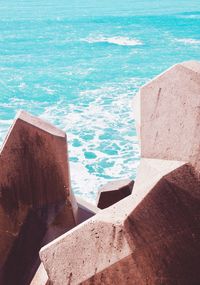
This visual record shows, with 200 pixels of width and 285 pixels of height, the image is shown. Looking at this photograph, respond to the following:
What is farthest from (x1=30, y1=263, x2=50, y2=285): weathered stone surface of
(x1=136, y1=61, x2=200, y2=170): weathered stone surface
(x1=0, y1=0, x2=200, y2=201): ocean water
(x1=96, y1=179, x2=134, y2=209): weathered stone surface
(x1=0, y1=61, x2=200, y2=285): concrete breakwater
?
(x1=0, y1=0, x2=200, y2=201): ocean water

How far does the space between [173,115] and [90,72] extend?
21.0m

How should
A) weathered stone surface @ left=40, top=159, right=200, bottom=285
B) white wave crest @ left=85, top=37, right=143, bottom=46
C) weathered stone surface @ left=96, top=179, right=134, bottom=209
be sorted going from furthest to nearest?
white wave crest @ left=85, top=37, right=143, bottom=46
weathered stone surface @ left=96, top=179, right=134, bottom=209
weathered stone surface @ left=40, top=159, right=200, bottom=285

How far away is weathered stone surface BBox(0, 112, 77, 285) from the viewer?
2.77 m

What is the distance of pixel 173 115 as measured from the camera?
7.00 ft

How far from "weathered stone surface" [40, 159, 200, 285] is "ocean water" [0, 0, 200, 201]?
24.9 ft

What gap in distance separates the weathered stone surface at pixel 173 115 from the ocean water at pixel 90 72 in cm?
732

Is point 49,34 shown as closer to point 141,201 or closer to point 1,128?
point 1,128

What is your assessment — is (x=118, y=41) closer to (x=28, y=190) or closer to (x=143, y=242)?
(x=28, y=190)

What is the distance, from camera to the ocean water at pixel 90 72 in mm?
12375

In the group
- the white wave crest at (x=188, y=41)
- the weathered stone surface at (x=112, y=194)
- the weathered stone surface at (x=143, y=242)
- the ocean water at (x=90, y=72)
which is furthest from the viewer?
the white wave crest at (x=188, y=41)

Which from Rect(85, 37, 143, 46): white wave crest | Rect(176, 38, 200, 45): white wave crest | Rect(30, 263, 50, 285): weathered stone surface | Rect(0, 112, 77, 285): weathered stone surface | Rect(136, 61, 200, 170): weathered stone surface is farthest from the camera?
Rect(85, 37, 143, 46): white wave crest

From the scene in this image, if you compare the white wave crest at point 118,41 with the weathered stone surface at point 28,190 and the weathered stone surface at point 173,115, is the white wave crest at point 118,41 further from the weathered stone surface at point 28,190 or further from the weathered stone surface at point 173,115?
the weathered stone surface at point 173,115

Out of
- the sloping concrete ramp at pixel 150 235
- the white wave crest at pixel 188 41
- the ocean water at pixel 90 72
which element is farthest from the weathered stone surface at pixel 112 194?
the white wave crest at pixel 188 41

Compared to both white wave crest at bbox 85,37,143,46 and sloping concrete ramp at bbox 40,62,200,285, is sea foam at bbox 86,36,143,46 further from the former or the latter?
sloping concrete ramp at bbox 40,62,200,285
